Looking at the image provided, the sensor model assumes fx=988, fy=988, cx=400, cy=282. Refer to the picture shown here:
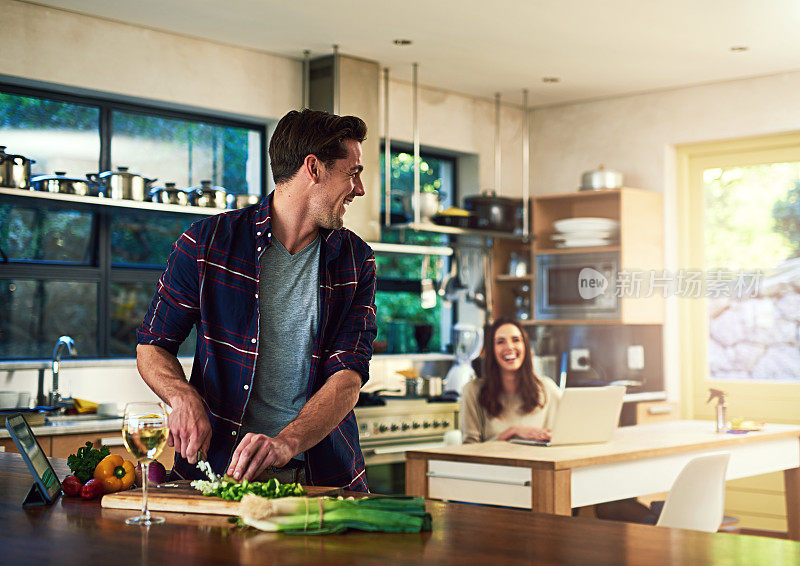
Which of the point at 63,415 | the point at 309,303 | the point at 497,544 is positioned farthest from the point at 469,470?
the point at 497,544

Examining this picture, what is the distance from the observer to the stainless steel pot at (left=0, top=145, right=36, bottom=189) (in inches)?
160

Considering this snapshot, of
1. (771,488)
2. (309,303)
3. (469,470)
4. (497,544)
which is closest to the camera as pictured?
(497,544)

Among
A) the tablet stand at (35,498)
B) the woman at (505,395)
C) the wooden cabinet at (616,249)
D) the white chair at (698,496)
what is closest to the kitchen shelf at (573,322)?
the wooden cabinet at (616,249)

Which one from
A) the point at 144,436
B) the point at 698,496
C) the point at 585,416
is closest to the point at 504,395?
the point at 585,416

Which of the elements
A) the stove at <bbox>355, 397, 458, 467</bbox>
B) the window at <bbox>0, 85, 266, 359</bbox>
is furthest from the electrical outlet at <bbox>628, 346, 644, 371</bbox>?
the window at <bbox>0, 85, 266, 359</bbox>

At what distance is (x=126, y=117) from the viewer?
193 inches

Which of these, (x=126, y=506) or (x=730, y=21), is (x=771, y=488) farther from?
(x=126, y=506)

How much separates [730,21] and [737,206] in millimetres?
1565

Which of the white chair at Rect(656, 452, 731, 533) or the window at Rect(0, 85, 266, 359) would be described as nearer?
the white chair at Rect(656, 452, 731, 533)

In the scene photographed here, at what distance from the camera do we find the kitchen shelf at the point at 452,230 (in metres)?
5.47

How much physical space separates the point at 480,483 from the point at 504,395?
3.15 ft

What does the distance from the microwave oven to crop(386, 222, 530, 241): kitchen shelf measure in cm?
27

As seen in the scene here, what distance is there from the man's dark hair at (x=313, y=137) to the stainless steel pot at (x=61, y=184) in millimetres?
2306

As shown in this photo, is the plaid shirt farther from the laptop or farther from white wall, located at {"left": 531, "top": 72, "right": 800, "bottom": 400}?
white wall, located at {"left": 531, "top": 72, "right": 800, "bottom": 400}
